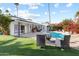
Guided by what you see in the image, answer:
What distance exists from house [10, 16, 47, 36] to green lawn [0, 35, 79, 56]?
0.49 ft

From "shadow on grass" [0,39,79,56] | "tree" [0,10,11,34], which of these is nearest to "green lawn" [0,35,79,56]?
"shadow on grass" [0,39,79,56]

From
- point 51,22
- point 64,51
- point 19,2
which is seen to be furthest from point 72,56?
point 19,2

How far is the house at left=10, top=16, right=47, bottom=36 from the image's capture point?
7363 mm

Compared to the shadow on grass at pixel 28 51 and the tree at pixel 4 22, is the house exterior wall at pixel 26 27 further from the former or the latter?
the shadow on grass at pixel 28 51

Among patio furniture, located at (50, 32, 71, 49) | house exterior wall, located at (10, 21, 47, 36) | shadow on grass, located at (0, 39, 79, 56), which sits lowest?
shadow on grass, located at (0, 39, 79, 56)

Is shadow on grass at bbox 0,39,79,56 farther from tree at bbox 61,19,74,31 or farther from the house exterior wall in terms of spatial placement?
tree at bbox 61,19,74,31

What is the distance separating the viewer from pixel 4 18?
7.36 meters

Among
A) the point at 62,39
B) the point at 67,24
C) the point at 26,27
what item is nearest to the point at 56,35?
the point at 62,39

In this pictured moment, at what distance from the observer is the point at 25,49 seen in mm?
7305

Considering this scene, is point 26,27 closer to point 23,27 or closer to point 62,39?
point 23,27

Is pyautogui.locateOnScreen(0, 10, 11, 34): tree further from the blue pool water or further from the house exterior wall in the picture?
the blue pool water

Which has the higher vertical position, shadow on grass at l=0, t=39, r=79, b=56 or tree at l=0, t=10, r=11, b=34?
tree at l=0, t=10, r=11, b=34

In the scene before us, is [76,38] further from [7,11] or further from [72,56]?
[7,11]

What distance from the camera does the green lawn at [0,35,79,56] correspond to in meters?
7.29
